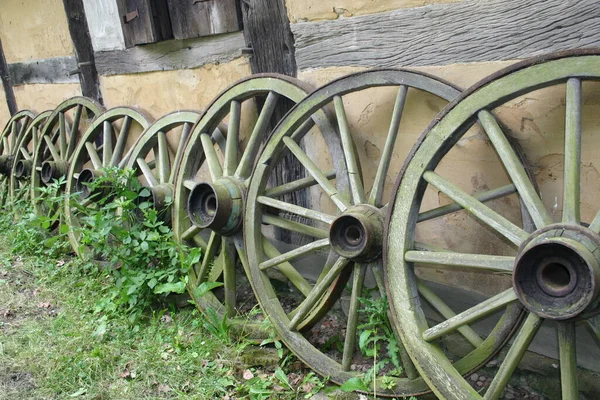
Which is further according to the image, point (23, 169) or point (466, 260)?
point (23, 169)

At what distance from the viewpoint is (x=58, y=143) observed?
5.09 metres

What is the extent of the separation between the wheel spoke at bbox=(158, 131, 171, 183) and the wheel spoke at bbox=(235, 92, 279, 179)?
2.97 feet

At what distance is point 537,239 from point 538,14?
2.85ft

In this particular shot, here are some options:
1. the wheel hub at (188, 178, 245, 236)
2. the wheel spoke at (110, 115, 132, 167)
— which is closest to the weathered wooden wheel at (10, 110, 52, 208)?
the wheel spoke at (110, 115, 132, 167)

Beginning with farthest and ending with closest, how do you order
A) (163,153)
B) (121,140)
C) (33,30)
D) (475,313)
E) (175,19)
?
(33,30), (121,140), (163,153), (175,19), (475,313)

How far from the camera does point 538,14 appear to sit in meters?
1.94

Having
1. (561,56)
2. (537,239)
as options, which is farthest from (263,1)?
(537,239)

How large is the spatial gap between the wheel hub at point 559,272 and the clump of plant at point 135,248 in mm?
1907

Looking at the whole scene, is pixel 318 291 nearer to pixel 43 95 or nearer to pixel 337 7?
pixel 337 7

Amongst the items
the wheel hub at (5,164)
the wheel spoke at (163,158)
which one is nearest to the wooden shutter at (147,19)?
the wheel spoke at (163,158)

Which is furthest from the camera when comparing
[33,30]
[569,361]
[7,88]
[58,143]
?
[7,88]

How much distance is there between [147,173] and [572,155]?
284 cm

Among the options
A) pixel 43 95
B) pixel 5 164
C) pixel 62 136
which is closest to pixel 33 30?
pixel 43 95

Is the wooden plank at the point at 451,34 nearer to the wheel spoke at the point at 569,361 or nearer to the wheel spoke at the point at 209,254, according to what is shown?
the wheel spoke at the point at 569,361
